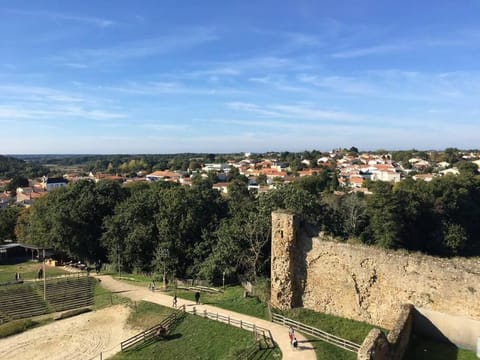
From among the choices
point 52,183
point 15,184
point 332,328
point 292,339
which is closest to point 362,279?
point 332,328

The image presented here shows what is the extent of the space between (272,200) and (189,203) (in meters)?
7.39

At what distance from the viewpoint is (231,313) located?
855 inches

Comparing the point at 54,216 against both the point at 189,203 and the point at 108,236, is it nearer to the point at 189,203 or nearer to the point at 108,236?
the point at 108,236

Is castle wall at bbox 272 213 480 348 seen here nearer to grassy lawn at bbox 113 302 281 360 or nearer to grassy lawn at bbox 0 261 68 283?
grassy lawn at bbox 113 302 281 360

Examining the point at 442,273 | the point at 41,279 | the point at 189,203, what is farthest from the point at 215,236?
the point at 442,273

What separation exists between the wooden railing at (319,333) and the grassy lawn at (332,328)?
0.22 meters

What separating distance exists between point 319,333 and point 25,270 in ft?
101

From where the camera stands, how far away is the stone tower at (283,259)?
20406 millimetres

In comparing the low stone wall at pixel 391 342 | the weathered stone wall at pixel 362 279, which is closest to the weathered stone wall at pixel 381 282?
the weathered stone wall at pixel 362 279

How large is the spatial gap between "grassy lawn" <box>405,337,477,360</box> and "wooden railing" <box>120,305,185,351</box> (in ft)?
40.4

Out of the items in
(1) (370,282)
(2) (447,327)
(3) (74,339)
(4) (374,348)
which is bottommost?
(3) (74,339)

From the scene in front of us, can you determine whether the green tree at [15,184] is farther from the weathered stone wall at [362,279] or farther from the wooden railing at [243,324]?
the weathered stone wall at [362,279]

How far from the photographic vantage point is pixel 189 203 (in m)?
33.3

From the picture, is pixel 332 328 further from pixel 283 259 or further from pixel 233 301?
pixel 233 301
